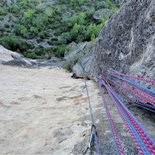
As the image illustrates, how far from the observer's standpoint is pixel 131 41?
5.88 meters

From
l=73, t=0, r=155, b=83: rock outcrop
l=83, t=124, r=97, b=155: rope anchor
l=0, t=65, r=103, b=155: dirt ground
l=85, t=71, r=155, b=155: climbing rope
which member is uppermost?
l=73, t=0, r=155, b=83: rock outcrop

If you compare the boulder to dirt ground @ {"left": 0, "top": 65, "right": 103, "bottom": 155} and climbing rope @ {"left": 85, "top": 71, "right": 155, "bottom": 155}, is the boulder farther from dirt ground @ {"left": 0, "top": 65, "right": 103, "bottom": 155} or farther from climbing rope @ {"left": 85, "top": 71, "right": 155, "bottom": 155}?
climbing rope @ {"left": 85, "top": 71, "right": 155, "bottom": 155}

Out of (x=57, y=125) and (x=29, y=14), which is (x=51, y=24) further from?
(x=57, y=125)

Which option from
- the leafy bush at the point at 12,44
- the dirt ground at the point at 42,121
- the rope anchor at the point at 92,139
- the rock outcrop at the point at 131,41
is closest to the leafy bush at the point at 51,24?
the leafy bush at the point at 12,44

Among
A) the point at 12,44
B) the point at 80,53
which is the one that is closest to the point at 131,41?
the point at 80,53

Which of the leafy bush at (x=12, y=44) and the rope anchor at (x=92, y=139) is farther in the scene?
the leafy bush at (x=12, y=44)

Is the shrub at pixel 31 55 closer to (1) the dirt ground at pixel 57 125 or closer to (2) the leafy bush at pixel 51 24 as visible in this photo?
(2) the leafy bush at pixel 51 24

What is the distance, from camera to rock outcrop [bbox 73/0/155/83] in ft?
16.1

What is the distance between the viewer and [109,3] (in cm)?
5591

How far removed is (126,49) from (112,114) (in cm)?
182

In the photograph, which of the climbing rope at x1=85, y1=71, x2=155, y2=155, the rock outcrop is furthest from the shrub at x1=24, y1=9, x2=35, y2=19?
the climbing rope at x1=85, y1=71, x2=155, y2=155

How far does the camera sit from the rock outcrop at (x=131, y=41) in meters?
4.90

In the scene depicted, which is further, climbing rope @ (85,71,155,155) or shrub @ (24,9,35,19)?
shrub @ (24,9,35,19)

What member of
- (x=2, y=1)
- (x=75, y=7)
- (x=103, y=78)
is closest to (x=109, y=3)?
(x=75, y=7)
